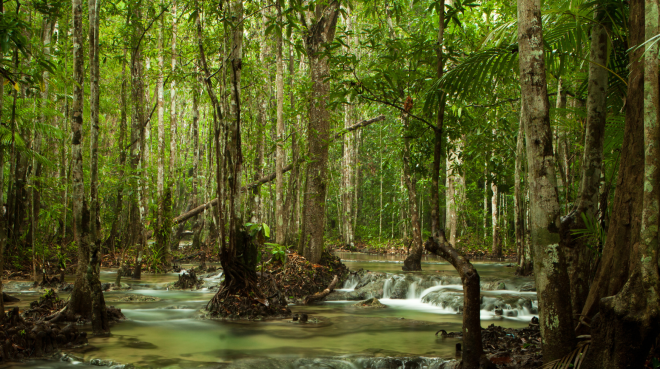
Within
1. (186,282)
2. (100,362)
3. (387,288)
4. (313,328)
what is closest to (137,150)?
(186,282)

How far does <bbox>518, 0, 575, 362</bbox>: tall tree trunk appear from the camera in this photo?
3.98m

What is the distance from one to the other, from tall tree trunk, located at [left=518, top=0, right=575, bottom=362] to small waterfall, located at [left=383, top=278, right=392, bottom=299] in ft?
28.8

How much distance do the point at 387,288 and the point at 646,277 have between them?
31.9 ft

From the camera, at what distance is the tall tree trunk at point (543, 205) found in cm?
398

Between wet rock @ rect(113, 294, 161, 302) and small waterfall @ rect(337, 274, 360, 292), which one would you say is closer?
wet rock @ rect(113, 294, 161, 302)

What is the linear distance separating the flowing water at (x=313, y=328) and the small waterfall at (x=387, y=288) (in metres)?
0.03

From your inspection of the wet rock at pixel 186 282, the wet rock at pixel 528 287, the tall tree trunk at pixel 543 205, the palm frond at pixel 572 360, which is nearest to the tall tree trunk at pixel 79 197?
the wet rock at pixel 186 282

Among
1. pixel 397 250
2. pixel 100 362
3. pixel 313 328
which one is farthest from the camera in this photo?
pixel 397 250

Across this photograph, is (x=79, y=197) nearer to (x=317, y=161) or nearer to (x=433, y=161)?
(x=433, y=161)

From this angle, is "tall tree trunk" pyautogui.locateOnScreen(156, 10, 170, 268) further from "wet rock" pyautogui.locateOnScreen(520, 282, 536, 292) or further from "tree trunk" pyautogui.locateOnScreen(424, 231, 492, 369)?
"tree trunk" pyautogui.locateOnScreen(424, 231, 492, 369)

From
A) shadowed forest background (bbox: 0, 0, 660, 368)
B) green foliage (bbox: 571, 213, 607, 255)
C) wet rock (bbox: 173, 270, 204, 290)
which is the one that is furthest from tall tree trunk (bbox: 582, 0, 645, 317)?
wet rock (bbox: 173, 270, 204, 290)

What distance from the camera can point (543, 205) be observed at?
13.2 ft

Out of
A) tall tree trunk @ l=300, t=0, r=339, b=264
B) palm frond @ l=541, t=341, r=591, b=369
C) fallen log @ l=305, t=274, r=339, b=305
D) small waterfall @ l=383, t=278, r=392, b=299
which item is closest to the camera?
palm frond @ l=541, t=341, r=591, b=369

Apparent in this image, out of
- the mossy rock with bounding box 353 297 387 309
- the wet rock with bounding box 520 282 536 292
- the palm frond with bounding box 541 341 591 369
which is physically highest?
the palm frond with bounding box 541 341 591 369
